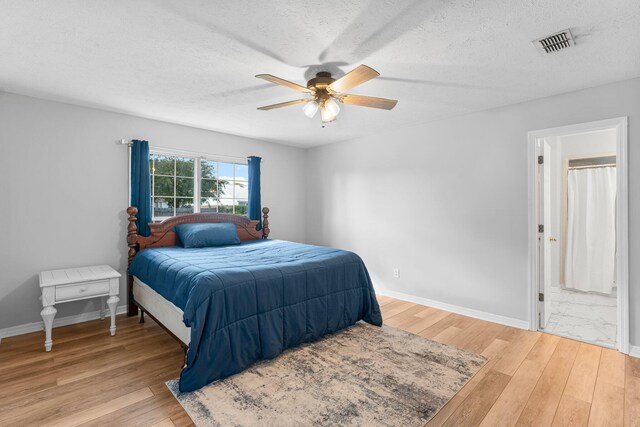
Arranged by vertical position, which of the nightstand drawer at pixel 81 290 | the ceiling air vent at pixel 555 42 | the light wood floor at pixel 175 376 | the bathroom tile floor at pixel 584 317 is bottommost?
the light wood floor at pixel 175 376

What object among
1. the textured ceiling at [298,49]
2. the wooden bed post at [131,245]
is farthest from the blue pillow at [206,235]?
the textured ceiling at [298,49]

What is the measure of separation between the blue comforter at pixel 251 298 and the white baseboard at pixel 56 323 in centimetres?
62

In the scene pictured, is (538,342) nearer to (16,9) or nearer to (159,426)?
(159,426)

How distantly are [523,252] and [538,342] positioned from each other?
0.88 m

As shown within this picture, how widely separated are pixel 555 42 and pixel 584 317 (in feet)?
10.3

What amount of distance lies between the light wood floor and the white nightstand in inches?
12.4

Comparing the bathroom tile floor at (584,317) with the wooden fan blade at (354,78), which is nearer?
the wooden fan blade at (354,78)

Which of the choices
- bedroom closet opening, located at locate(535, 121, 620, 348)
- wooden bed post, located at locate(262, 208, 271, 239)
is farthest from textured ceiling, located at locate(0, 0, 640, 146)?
wooden bed post, located at locate(262, 208, 271, 239)

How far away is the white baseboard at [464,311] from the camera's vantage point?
334cm

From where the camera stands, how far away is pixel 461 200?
12.3 feet

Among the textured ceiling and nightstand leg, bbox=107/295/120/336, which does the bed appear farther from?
the textured ceiling

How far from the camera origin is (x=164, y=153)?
416 centimetres

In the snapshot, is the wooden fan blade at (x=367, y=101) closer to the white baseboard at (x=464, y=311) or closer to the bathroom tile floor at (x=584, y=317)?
the white baseboard at (x=464, y=311)

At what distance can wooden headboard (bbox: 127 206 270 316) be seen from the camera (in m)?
3.69
